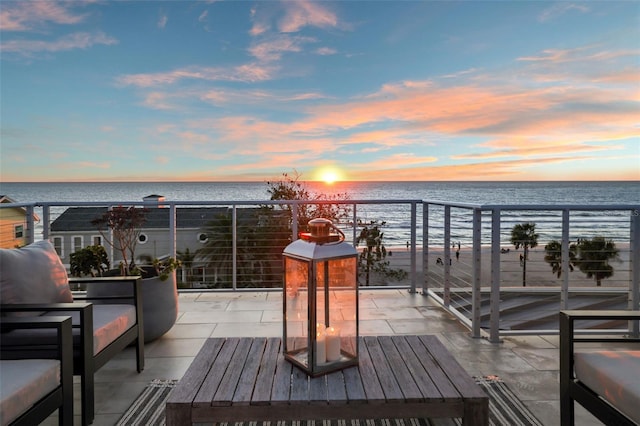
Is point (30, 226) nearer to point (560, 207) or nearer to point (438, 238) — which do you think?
point (438, 238)

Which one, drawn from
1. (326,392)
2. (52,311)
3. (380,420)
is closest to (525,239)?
(380,420)

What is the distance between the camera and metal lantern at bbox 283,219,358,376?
143 centimetres

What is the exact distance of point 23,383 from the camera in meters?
1.31

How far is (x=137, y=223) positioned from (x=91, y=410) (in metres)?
1.70

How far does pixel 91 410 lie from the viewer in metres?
1.81

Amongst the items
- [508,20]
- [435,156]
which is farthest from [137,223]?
[435,156]

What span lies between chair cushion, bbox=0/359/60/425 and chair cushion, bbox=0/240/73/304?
454mm

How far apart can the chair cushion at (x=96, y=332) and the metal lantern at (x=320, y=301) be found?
37.1 inches

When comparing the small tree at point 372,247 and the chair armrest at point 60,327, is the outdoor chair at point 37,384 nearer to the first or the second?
the chair armrest at point 60,327

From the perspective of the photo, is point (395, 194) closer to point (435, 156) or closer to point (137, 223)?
point (435, 156)

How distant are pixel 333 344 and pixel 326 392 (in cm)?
21

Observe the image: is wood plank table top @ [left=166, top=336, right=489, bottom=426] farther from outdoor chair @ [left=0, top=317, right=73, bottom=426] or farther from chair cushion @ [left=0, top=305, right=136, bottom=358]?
chair cushion @ [left=0, top=305, right=136, bottom=358]

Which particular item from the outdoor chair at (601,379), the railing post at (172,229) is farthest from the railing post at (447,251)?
the railing post at (172,229)

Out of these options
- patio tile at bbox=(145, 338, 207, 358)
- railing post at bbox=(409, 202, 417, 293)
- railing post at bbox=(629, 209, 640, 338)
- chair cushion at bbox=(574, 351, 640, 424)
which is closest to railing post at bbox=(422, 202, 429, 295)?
railing post at bbox=(409, 202, 417, 293)
